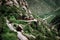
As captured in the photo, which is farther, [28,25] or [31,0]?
[31,0]

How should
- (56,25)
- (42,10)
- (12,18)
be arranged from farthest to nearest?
(42,10) → (56,25) → (12,18)

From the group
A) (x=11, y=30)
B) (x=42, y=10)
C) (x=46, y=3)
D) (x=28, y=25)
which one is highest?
(x=46, y=3)

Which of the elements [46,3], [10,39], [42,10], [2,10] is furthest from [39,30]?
[46,3]

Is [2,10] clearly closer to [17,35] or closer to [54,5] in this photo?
[17,35]

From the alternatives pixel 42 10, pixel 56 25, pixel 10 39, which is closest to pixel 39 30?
pixel 10 39

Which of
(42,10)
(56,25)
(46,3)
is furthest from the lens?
(46,3)

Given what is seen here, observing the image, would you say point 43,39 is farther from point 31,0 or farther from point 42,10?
point 31,0

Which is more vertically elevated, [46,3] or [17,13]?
[46,3]

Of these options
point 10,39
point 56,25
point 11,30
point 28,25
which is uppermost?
point 56,25

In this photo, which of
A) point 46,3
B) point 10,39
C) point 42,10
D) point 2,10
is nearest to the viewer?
point 10,39
